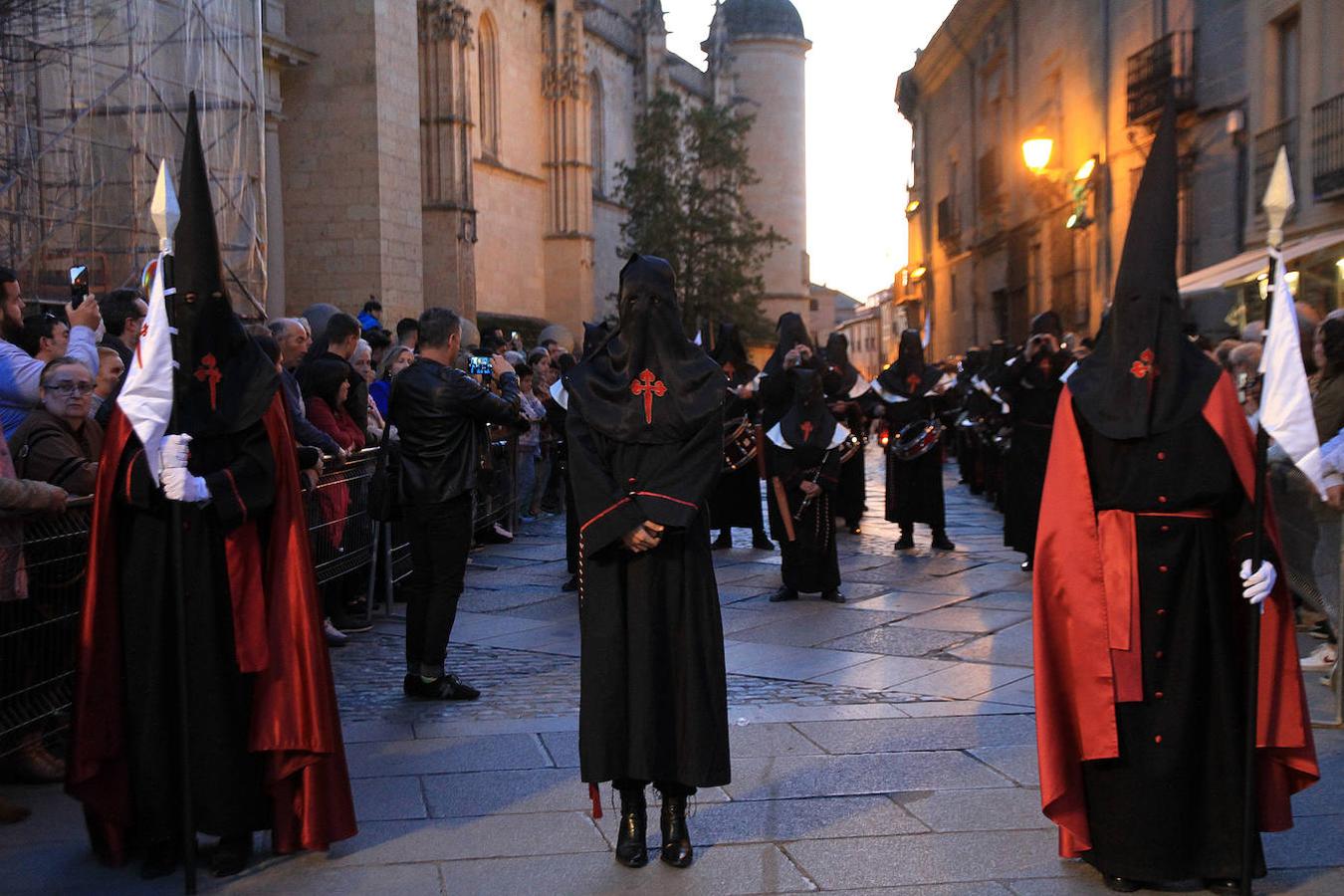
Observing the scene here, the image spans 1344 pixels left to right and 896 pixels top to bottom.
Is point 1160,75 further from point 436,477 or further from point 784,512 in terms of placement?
point 436,477

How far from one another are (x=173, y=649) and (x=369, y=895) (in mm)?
1001

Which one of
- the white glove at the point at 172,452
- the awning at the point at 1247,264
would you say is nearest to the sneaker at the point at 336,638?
the white glove at the point at 172,452

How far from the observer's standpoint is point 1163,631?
15.1ft

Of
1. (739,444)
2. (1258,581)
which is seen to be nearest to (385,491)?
(1258,581)

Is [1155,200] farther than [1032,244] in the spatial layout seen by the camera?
No

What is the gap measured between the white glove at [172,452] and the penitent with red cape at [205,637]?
0.17 m

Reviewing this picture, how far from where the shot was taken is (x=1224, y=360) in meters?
10.5

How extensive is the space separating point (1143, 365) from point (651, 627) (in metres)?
1.75

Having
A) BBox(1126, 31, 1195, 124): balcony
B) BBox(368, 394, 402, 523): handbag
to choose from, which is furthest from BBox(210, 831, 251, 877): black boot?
BBox(1126, 31, 1195, 124): balcony

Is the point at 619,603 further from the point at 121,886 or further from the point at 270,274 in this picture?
the point at 270,274

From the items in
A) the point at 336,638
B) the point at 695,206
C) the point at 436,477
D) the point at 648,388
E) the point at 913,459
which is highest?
the point at 695,206

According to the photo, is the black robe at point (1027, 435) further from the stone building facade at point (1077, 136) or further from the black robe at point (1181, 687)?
the black robe at point (1181, 687)

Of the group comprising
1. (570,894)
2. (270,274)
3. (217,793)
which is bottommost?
(570,894)

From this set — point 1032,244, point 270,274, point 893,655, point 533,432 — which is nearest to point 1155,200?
point 893,655
